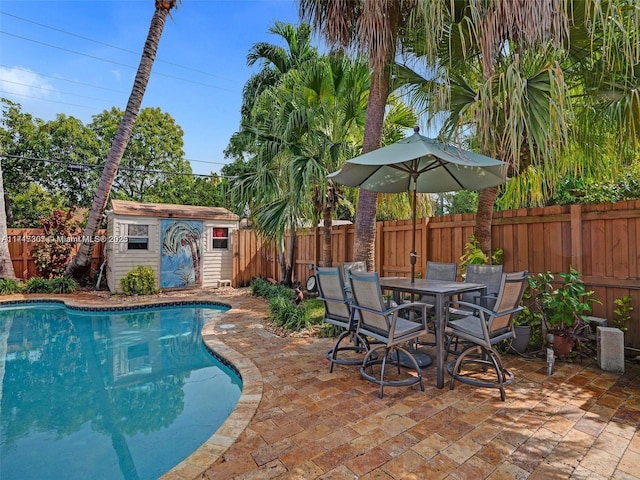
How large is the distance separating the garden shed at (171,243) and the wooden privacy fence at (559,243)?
6.46 metres

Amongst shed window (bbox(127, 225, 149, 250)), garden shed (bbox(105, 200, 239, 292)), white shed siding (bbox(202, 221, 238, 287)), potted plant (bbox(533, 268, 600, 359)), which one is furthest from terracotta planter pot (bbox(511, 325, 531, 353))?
shed window (bbox(127, 225, 149, 250))

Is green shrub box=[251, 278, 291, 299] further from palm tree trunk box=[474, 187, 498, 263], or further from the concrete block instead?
the concrete block

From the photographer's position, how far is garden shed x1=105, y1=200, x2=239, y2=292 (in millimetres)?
9812

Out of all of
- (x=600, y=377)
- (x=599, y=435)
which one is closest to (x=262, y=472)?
(x=599, y=435)

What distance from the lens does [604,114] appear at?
3691mm

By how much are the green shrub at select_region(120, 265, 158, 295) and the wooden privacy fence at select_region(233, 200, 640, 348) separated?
7.08 m

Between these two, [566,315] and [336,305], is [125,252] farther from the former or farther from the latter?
[566,315]

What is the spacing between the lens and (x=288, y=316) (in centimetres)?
555

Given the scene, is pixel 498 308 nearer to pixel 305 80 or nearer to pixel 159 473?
pixel 159 473

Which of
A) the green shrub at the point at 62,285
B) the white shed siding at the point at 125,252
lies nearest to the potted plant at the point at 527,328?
the white shed siding at the point at 125,252

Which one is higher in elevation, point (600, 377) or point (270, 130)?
point (270, 130)

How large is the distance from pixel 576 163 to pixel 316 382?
443cm

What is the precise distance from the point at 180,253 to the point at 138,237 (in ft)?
4.20

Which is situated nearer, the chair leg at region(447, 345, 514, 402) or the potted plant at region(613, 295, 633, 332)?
the chair leg at region(447, 345, 514, 402)
